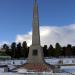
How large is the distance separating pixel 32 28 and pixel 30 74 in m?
11.2

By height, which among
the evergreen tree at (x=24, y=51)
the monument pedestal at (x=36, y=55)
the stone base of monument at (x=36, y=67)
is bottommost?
the stone base of monument at (x=36, y=67)

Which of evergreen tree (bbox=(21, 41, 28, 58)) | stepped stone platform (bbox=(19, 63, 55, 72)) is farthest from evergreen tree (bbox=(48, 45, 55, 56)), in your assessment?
stepped stone platform (bbox=(19, 63, 55, 72))

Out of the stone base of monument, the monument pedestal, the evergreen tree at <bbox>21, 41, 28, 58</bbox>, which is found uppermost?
the evergreen tree at <bbox>21, 41, 28, 58</bbox>

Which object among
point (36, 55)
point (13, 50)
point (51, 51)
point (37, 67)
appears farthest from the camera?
point (51, 51)

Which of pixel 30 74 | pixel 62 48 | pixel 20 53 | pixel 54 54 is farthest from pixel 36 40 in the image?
pixel 62 48

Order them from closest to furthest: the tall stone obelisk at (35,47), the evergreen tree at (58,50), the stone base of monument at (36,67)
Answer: the stone base of monument at (36,67) < the tall stone obelisk at (35,47) < the evergreen tree at (58,50)

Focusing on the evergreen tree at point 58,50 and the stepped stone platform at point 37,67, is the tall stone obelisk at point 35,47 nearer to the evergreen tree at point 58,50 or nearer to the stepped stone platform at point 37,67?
the stepped stone platform at point 37,67

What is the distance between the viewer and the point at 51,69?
39.3 m

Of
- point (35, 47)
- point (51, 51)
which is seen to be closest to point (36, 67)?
point (35, 47)

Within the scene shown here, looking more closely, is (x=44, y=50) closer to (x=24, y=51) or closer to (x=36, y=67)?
(x=24, y=51)

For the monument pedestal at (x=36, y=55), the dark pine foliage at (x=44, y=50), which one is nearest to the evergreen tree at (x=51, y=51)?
the dark pine foliage at (x=44, y=50)

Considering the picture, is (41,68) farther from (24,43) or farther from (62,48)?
(62,48)

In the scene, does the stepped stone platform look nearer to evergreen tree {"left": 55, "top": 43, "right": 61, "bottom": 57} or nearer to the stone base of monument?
the stone base of monument

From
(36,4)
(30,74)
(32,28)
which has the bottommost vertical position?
(30,74)
